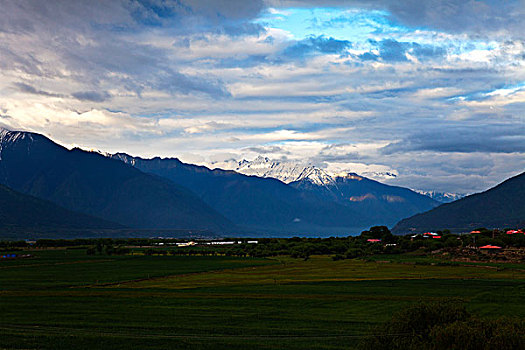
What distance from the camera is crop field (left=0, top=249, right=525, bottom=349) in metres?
43.8

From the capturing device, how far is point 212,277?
99188mm

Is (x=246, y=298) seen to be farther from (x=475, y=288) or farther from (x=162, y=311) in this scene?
(x=475, y=288)

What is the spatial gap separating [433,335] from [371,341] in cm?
383

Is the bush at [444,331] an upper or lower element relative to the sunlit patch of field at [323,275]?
upper

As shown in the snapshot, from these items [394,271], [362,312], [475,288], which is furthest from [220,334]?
[394,271]

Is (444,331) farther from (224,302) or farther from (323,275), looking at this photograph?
(323,275)

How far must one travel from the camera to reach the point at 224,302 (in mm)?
64562

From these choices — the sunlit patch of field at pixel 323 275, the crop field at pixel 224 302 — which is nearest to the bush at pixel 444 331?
the crop field at pixel 224 302

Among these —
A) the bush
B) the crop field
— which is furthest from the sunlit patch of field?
the bush

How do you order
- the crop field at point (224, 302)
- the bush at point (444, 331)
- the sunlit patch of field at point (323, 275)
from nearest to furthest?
1. the bush at point (444, 331)
2. the crop field at point (224, 302)
3. the sunlit patch of field at point (323, 275)

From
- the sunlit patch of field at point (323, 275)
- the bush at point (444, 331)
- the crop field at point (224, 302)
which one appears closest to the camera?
the bush at point (444, 331)

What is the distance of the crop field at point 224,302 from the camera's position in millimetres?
43844

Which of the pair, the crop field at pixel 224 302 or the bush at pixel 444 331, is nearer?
the bush at pixel 444 331

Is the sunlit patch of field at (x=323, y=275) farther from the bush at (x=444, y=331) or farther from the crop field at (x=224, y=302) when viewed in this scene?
the bush at (x=444, y=331)
